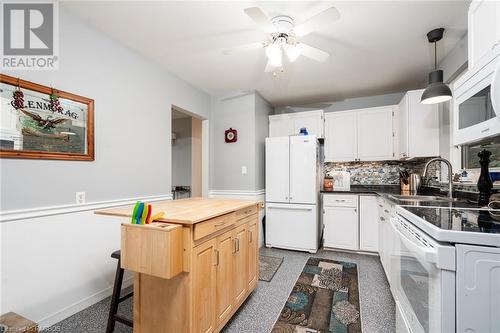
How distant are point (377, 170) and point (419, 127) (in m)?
1.08

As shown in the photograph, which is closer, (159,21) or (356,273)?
(159,21)

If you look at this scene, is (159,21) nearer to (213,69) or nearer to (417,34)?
(213,69)

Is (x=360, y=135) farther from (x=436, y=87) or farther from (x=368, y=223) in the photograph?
(x=436, y=87)

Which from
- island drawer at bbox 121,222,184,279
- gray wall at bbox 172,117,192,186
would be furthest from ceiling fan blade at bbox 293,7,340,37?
gray wall at bbox 172,117,192,186

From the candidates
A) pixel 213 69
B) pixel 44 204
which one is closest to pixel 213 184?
pixel 213 69

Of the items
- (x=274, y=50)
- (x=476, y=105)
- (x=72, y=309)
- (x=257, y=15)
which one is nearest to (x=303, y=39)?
(x=274, y=50)

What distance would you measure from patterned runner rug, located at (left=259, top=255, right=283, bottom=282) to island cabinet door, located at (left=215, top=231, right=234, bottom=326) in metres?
0.94

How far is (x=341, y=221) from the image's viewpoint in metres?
3.38

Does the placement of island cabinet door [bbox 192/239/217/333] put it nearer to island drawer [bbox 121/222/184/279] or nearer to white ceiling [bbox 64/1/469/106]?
island drawer [bbox 121/222/184/279]

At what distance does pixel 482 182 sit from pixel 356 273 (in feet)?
5.37

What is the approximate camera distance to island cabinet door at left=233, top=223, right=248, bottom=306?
178 centimetres

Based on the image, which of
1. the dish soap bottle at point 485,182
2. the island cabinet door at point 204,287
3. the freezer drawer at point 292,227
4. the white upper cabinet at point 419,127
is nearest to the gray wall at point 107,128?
the island cabinet door at point 204,287

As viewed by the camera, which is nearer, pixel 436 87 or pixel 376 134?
pixel 436 87

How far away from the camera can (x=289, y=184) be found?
3504 mm
